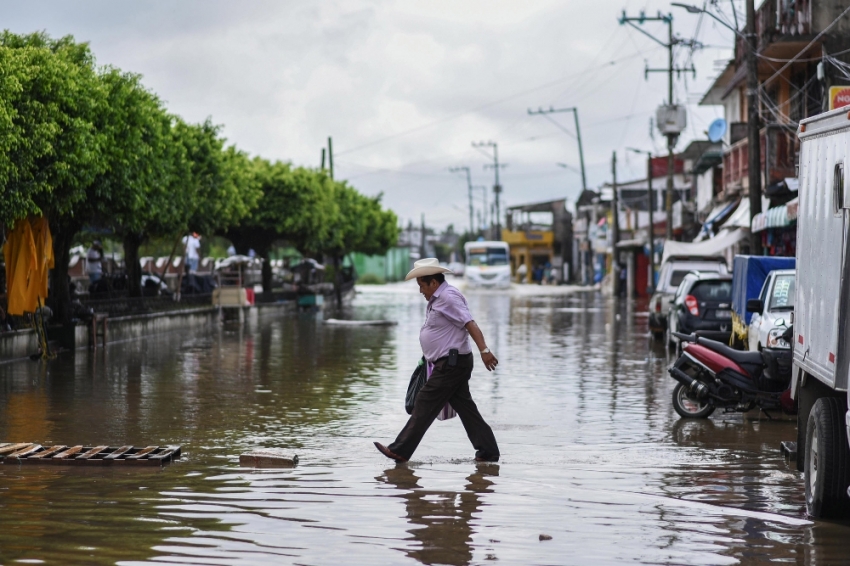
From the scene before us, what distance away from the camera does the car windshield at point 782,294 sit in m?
16.1

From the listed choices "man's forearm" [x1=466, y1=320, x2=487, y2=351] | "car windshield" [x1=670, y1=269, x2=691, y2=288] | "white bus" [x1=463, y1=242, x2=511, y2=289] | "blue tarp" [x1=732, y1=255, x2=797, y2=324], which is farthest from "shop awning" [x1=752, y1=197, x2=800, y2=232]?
"white bus" [x1=463, y1=242, x2=511, y2=289]

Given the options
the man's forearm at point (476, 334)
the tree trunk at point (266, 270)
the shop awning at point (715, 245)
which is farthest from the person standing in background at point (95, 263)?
the man's forearm at point (476, 334)

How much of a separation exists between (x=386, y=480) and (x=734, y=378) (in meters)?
5.34

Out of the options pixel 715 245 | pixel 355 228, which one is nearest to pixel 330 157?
pixel 355 228

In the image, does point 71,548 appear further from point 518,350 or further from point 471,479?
point 518,350

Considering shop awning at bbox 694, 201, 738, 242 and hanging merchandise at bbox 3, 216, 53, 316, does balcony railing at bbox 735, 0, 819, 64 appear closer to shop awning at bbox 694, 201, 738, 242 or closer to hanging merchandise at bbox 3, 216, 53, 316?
shop awning at bbox 694, 201, 738, 242

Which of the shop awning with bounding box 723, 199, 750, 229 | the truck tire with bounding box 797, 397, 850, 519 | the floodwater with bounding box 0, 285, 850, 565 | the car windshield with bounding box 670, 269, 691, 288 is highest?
the shop awning with bounding box 723, 199, 750, 229

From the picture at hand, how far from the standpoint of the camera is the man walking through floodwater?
10.1m

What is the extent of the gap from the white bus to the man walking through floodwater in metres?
71.0

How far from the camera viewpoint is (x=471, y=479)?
9383mm

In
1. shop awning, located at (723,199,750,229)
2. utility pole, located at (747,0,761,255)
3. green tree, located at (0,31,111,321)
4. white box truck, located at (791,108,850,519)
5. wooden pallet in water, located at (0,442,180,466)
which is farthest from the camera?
shop awning, located at (723,199,750,229)

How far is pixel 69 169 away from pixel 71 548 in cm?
1494

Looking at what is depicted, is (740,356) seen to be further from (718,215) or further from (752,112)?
(718,215)

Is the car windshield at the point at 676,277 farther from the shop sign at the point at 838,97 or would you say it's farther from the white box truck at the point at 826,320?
the white box truck at the point at 826,320
